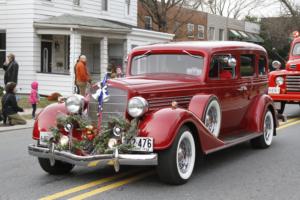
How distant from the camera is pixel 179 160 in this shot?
6582 millimetres

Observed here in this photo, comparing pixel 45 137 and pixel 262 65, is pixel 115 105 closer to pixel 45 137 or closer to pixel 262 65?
pixel 45 137

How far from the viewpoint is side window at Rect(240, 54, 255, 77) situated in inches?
358

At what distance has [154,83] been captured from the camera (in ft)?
23.2

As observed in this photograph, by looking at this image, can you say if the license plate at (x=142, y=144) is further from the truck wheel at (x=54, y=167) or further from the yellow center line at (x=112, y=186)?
the truck wheel at (x=54, y=167)

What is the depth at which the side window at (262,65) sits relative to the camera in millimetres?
9938

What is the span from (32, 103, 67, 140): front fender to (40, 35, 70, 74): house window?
1691cm

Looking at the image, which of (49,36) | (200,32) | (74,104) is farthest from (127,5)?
(74,104)

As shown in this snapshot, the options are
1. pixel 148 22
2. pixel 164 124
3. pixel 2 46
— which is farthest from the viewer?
pixel 148 22

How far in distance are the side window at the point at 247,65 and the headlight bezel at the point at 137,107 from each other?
317 centimetres

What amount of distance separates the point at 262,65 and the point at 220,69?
2164 millimetres

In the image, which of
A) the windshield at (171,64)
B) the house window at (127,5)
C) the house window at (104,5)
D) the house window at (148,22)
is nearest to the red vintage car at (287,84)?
the windshield at (171,64)

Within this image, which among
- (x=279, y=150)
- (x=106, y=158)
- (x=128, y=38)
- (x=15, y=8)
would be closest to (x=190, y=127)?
(x=106, y=158)

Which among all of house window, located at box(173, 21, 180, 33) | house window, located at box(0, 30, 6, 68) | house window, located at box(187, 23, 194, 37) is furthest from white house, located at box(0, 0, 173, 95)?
house window, located at box(187, 23, 194, 37)

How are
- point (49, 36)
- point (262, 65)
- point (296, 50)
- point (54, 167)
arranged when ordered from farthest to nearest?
1. point (49, 36)
2. point (296, 50)
3. point (262, 65)
4. point (54, 167)
